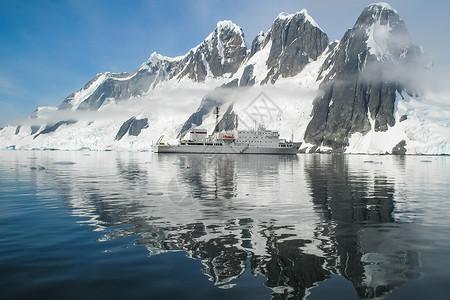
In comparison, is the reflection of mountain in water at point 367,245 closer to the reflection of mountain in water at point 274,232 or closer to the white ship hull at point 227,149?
the reflection of mountain in water at point 274,232

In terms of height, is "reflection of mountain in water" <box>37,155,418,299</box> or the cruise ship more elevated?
the cruise ship

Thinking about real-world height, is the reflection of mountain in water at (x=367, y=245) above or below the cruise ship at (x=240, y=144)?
below

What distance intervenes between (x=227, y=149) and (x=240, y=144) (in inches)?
A: 258

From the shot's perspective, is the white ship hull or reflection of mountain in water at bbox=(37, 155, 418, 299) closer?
reflection of mountain in water at bbox=(37, 155, 418, 299)

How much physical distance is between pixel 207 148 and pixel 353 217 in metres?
141

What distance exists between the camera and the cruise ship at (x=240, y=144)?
152 meters

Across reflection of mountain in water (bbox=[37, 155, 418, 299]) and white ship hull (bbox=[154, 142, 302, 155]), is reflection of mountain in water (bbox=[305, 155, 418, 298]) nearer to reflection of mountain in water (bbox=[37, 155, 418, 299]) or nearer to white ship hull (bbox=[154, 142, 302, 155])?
reflection of mountain in water (bbox=[37, 155, 418, 299])

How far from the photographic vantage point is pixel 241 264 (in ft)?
32.2

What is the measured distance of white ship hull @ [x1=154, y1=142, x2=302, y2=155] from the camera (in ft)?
496

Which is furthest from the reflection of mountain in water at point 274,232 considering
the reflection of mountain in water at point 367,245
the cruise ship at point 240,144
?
the cruise ship at point 240,144

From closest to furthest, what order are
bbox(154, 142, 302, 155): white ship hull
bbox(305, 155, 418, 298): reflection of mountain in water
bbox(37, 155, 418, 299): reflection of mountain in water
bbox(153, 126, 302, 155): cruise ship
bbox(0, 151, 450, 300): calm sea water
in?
bbox(0, 151, 450, 300): calm sea water
bbox(305, 155, 418, 298): reflection of mountain in water
bbox(37, 155, 418, 299): reflection of mountain in water
bbox(154, 142, 302, 155): white ship hull
bbox(153, 126, 302, 155): cruise ship

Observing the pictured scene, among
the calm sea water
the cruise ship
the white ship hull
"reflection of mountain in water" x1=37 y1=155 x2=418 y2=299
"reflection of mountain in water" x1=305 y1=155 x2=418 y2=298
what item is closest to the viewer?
the calm sea water

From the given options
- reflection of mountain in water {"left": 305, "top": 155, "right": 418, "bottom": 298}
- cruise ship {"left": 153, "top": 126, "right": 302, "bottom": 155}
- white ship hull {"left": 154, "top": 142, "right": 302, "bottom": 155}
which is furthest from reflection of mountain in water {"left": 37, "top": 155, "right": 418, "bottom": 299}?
cruise ship {"left": 153, "top": 126, "right": 302, "bottom": 155}

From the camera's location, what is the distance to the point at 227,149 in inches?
6029
